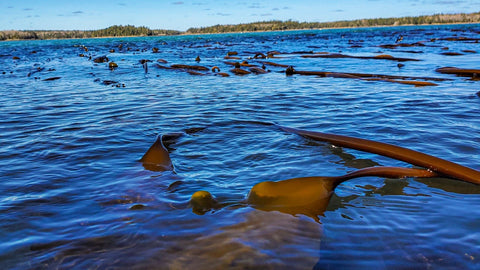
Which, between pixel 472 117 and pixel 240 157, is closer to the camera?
pixel 240 157

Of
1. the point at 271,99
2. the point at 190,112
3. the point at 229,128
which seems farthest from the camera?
the point at 271,99

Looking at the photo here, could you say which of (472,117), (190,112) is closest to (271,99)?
(190,112)

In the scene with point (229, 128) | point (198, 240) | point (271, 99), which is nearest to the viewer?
point (198, 240)

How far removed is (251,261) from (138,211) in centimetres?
127

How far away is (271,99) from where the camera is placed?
8.71 meters

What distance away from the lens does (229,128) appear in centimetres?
602

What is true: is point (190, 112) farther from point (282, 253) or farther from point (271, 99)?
point (282, 253)

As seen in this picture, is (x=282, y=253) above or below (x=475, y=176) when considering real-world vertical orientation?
below

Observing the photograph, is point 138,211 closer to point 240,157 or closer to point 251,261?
point 251,261

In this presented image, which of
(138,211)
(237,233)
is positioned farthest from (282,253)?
(138,211)

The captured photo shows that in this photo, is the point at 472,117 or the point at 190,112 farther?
the point at 190,112

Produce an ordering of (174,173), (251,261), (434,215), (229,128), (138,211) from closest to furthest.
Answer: (251,261) → (434,215) → (138,211) → (174,173) → (229,128)

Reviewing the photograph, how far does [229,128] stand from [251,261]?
382 centimetres

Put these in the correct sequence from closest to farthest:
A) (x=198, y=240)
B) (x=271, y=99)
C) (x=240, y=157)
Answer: (x=198, y=240)
(x=240, y=157)
(x=271, y=99)
